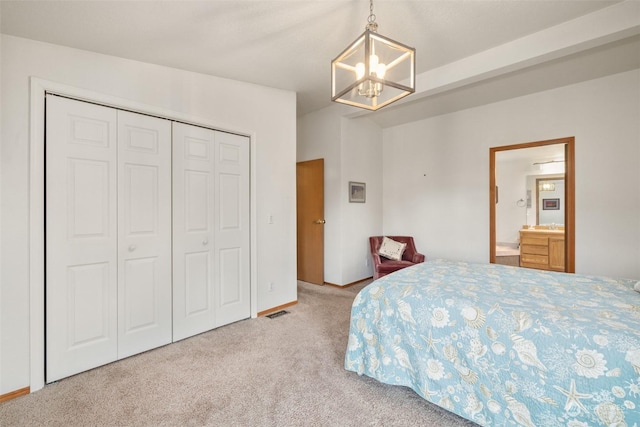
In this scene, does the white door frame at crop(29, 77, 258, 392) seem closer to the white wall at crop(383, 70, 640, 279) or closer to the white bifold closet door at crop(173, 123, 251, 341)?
the white bifold closet door at crop(173, 123, 251, 341)

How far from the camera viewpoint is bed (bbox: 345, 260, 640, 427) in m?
1.15

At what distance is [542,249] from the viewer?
413cm

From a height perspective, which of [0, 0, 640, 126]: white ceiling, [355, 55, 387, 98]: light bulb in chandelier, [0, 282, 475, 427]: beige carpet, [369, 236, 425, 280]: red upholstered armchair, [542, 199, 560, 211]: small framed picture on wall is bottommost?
[0, 282, 475, 427]: beige carpet

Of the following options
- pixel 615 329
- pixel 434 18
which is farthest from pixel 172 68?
pixel 615 329

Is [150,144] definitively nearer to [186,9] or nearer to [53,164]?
[53,164]

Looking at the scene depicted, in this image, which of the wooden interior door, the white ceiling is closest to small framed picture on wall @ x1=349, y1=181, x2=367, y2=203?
the wooden interior door

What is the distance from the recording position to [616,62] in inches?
109

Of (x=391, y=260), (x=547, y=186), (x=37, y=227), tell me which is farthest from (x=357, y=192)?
(x=37, y=227)

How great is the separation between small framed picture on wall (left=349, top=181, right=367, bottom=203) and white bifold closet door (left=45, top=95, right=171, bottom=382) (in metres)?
2.55

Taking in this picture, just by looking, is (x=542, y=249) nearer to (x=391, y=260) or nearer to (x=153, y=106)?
(x=391, y=260)

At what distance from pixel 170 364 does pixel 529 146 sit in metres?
4.47

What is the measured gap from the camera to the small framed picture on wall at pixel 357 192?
429cm

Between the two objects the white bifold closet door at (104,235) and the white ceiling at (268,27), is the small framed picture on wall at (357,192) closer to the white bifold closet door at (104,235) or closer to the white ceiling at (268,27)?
the white ceiling at (268,27)

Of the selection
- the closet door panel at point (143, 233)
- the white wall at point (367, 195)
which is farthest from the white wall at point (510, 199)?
the closet door panel at point (143, 233)
